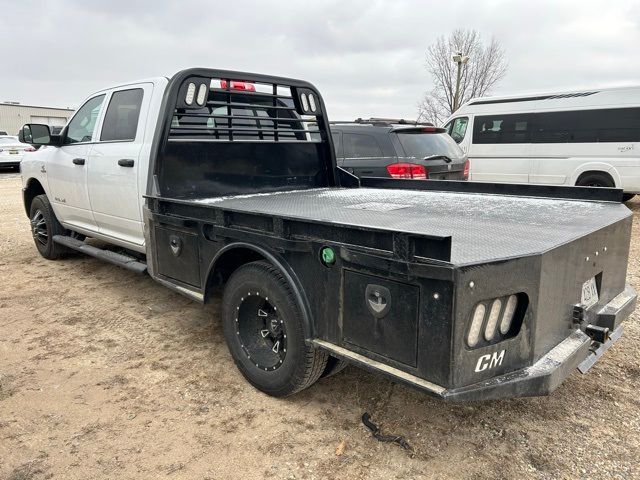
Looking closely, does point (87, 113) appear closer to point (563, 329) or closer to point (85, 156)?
point (85, 156)

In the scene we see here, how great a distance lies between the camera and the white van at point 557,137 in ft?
34.8

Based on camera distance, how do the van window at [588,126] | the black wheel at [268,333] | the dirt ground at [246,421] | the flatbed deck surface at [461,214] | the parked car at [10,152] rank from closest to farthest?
the flatbed deck surface at [461,214]
the dirt ground at [246,421]
the black wheel at [268,333]
the van window at [588,126]
the parked car at [10,152]

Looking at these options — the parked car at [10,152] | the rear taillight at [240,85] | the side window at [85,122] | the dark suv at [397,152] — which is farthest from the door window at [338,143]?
the parked car at [10,152]

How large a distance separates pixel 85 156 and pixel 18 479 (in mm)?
3365

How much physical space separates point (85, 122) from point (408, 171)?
4.02m

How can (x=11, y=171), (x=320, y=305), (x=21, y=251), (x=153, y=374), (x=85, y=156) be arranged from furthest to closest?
1. (x=11, y=171)
2. (x=21, y=251)
3. (x=85, y=156)
4. (x=153, y=374)
5. (x=320, y=305)

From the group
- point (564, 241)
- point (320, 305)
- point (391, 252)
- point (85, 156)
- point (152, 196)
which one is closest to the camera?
A: point (391, 252)

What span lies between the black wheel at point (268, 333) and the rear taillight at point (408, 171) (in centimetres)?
421

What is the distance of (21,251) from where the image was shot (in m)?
7.06

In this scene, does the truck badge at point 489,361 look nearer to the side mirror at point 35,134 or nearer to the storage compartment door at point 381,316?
the storage compartment door at point 381,316

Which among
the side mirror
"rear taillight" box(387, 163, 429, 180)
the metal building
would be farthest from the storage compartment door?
the metal building

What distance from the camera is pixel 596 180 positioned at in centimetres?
1114

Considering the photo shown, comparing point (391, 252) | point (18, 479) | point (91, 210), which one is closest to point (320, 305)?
point (391, 252)

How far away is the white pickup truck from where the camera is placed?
2.13 meters
